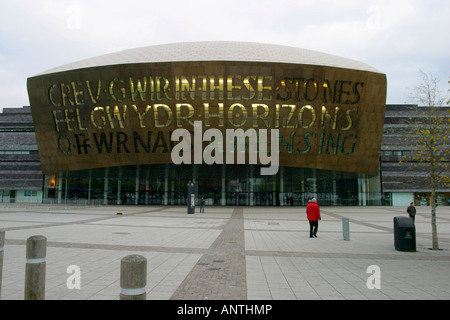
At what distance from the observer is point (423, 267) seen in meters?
9.41

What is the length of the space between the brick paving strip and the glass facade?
118 ft

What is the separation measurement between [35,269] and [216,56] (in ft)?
123

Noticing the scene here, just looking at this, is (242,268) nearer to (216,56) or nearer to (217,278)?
(217,278)

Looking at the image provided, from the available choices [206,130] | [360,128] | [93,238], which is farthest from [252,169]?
[93,238]

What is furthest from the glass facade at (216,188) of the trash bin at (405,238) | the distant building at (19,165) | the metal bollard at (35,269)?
the metal bollard at (35,269)

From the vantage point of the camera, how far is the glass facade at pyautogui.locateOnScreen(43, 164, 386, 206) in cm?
4950

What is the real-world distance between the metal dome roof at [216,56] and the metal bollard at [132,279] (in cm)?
3642

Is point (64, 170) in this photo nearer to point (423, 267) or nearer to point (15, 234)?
point (15, 234)

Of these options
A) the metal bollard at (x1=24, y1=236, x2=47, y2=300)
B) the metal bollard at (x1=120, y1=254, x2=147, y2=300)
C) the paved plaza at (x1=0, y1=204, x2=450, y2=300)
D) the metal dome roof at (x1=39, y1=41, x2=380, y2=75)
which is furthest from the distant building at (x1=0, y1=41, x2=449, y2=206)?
the metal bollard at (x1=120, y1=254, x2=147, y2=300)

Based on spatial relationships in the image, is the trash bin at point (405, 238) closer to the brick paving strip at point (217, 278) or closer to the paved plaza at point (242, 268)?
the paved plaza at point (242, 268)

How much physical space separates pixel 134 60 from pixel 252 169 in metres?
21.0

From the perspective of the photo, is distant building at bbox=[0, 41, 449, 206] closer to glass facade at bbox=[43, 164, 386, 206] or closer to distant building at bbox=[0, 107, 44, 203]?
glass facade at bbox=[43, 164, 386, 206]

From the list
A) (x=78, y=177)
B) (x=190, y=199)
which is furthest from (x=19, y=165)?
(x=190, y=199)

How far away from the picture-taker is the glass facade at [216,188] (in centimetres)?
4950
